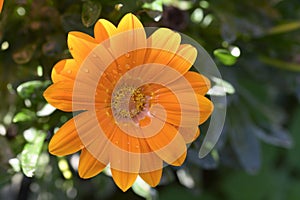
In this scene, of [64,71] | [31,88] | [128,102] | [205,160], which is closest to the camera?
[64,71]

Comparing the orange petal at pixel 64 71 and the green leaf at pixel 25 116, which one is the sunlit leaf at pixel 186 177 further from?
the orange petal at pixel 64 71

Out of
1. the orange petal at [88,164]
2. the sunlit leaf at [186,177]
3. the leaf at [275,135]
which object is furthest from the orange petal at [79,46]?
the leaf at [275,135]

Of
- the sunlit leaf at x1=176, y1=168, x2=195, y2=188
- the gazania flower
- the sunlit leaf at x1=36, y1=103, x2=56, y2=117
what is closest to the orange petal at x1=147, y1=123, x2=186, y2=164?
the gazania flower

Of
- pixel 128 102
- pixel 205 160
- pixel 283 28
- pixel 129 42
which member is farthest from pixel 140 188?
pixel 283 28

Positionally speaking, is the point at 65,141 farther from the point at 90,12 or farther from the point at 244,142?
the point at 244,142

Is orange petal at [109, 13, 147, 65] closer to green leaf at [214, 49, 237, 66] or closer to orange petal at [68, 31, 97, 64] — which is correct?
orange petal at [68, 31, 97, 64]

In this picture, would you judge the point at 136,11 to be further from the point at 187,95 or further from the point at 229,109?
the point at 229,109

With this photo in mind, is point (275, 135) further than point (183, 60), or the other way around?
point (275, 135)

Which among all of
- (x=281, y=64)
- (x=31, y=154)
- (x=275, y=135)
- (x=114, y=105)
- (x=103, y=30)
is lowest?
(x=275, y=135)
